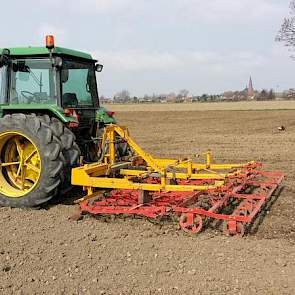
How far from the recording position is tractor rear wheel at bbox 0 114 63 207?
5.79 m

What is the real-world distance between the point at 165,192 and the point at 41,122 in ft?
5.95

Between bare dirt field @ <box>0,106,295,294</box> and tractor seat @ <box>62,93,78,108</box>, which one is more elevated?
tractor seat @ <box>62,93,78,108</box>

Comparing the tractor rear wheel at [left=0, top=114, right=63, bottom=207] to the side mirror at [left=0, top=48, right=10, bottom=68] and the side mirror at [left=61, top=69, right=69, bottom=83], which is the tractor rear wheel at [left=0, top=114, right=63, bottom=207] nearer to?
the side mirror at [left=61, top=69, right=69, bottom=83]

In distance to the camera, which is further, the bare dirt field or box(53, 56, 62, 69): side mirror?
box(53, 56, 62, 69): side mirror

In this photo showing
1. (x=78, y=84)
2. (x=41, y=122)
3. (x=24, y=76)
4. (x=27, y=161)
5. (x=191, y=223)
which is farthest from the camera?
(x=78, y=84)

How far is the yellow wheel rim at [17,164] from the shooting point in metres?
6.21

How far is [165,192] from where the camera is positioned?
5.75 m

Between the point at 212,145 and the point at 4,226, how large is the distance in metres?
9.25

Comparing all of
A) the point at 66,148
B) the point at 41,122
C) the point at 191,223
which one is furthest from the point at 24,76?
the point at 191,223

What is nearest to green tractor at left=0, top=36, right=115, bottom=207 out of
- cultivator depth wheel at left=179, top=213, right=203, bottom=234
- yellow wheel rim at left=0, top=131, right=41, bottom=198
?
yellow wheel rim at left=0, top=131, right=41, bottom=198

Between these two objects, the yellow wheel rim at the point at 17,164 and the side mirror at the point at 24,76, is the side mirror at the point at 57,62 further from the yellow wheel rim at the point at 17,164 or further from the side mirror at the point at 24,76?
the yellow wheel rim at the point at 17,164

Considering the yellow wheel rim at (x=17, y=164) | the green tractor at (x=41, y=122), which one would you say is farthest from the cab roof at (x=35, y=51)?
the yellow wheel rim at (x=17, y=164)

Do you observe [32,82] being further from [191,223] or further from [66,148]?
[191,223]

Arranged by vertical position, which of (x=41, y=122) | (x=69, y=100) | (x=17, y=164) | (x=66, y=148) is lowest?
(x=17, y=164)
